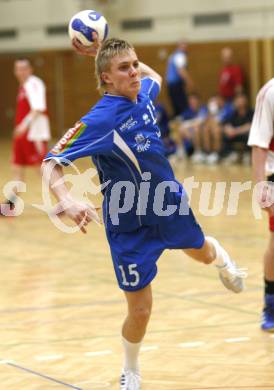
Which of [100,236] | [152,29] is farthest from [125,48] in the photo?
Result: [152,29]

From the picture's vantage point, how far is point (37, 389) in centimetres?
523

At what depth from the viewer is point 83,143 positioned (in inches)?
189

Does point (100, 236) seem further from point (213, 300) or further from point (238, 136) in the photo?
point (238, 136)

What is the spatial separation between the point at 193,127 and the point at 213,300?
12.4 m

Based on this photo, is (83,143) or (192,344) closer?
(83,143)

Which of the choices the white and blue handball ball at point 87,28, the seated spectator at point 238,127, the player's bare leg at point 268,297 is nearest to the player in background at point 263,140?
the player's bare leg at point 268,297

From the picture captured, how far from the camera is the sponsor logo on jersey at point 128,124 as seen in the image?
4907mm

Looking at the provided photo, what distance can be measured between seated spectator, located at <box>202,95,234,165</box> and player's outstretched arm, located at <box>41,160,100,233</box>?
46.8 feet

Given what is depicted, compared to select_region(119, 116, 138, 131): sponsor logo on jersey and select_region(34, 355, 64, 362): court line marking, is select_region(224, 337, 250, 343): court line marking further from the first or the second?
select_region(119, 116, 138, 131): sponsor logo on jersey

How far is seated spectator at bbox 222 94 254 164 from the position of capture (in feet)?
59.6

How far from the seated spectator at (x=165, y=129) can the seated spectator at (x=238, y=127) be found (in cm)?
127

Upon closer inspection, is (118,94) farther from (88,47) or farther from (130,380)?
(130,380)

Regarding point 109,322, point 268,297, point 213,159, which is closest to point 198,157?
point 213,159

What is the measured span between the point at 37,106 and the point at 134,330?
8047mm
